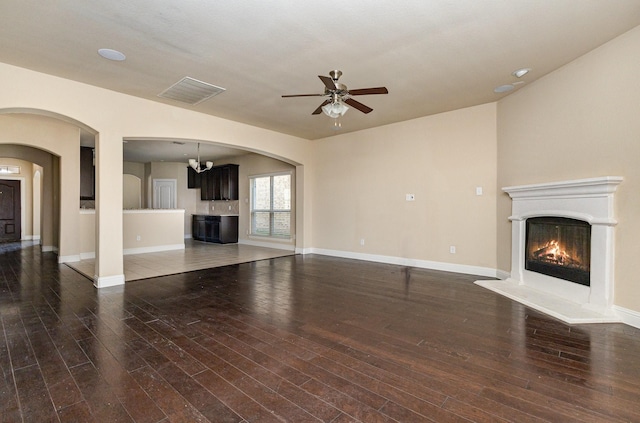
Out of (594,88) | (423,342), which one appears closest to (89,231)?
(423,342)

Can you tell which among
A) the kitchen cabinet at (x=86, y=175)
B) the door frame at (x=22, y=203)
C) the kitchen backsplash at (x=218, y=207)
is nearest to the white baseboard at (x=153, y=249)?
Result: the kitchen cabinet at (x=86, y=175)

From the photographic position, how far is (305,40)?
3.00m

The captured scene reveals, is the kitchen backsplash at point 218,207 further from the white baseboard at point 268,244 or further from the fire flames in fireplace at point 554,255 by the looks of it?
the fire flames in fireplace at point 554,255

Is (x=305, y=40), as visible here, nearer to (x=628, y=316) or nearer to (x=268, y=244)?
(x=628, y=316)

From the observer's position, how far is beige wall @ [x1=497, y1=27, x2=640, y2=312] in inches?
115

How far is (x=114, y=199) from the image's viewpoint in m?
4.42

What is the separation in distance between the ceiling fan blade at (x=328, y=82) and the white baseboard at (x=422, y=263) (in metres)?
3.66

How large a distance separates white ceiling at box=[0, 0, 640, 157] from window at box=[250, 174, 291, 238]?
13.8ft

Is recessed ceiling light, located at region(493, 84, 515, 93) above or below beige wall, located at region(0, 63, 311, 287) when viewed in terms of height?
above

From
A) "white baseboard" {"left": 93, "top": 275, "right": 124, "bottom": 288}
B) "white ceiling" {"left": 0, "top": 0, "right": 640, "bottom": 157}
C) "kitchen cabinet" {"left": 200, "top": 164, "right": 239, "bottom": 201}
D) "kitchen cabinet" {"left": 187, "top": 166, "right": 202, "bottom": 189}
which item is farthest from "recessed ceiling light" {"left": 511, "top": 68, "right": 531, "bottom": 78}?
"kitchen cabinet" {"left": 187, "top": 166, "right": 202, "bottom": 189}

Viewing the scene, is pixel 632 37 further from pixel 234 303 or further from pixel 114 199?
pixel 114 199

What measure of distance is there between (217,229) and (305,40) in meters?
7.32

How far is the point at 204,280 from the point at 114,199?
1.74m

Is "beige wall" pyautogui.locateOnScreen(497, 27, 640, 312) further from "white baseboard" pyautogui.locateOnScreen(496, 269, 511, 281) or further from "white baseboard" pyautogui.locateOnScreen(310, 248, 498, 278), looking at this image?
"white baseboard" pyautogui.locateOnScreen(310, 248, 498, 278)
